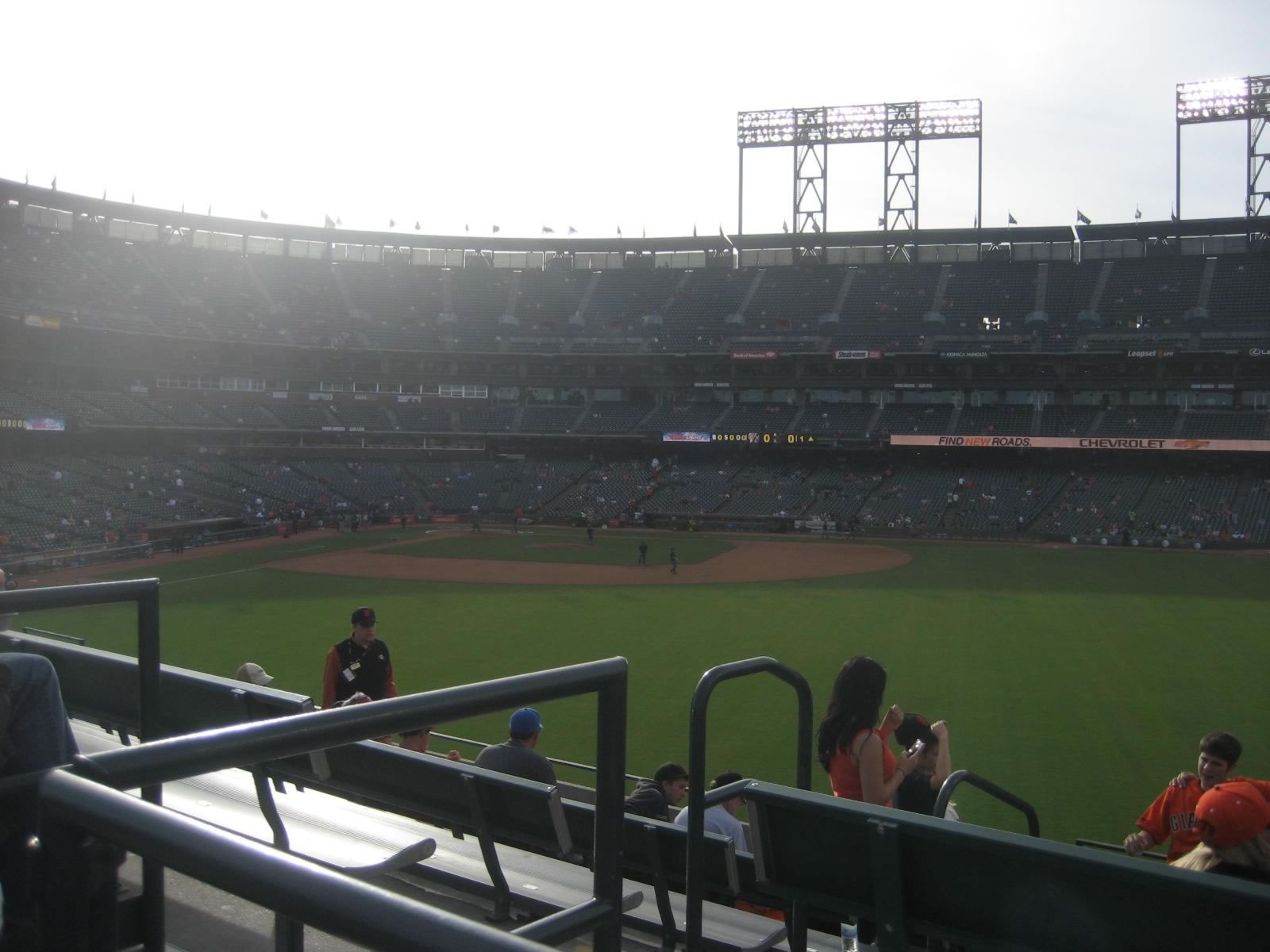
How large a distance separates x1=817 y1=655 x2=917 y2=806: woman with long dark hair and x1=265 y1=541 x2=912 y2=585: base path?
31284mm

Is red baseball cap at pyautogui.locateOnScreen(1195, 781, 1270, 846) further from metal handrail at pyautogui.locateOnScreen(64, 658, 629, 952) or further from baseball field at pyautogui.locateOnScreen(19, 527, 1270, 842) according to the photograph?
baseball field at pyautogui.locateOnScreen(19, 527, 1270, 842)

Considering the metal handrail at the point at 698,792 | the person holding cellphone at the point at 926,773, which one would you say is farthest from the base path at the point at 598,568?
the metal handrail at the point at 698,792

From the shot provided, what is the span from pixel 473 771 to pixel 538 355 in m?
70.6

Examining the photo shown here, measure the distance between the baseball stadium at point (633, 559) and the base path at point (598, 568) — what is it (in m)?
0.46

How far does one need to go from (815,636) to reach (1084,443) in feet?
139

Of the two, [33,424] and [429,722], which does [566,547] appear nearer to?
[33,424]

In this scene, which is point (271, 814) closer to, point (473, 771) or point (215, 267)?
point (473, 771)

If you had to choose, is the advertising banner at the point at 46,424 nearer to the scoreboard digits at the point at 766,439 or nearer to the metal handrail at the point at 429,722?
the scoreboard digits at the point at 766,439

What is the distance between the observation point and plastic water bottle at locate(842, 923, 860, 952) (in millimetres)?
4566

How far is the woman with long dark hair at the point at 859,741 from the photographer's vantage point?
5.33 m

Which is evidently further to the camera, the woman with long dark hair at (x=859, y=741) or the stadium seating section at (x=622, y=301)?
the stadium seating section at (x=622, y=301)

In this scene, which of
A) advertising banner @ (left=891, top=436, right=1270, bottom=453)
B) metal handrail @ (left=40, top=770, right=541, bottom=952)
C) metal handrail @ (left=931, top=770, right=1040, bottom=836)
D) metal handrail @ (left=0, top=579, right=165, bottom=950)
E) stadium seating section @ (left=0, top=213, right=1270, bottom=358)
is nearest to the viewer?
metal handrail @ (left=40, top=770, right=541, bottom=952)

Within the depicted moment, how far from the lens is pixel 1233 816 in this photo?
13.6ft

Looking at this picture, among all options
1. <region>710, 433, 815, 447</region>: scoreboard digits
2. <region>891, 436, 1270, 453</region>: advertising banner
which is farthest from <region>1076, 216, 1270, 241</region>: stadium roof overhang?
<region>710, 433, 815, 447</region>: scoreboard digits
